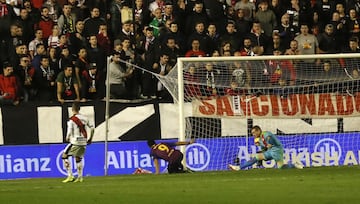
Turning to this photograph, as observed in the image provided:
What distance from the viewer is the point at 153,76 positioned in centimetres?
2619

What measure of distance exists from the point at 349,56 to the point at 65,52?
6.89 metres

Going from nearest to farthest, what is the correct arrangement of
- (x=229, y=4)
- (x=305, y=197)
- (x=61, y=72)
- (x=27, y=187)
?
1. (x=305, y=197)
2. (x=27, y=187)
3. (x=61, y=72)
4. (x=229, y=4)

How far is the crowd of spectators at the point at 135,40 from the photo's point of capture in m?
25.7

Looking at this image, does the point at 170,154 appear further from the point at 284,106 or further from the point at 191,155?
the point at 284,106

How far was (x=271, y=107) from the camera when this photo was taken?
26.2 metres

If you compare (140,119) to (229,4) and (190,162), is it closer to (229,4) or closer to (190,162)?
(190,162)

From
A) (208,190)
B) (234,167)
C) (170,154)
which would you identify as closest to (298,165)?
(234,167)

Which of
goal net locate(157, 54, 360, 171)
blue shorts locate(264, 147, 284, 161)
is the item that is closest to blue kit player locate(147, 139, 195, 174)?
goal net locate(157, 54, 360, 171)

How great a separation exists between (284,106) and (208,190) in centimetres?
918

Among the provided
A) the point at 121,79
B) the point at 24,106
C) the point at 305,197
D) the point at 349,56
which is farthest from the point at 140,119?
the point at 305,197

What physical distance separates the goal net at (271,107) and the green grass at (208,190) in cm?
389

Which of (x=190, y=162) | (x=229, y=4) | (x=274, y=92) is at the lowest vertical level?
(x=190, y=162)

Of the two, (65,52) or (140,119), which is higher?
(65,52)

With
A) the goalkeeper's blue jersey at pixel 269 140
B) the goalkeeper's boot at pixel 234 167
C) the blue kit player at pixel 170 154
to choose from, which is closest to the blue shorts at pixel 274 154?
the goalkeeper's blue jersey at pixel 269 140
